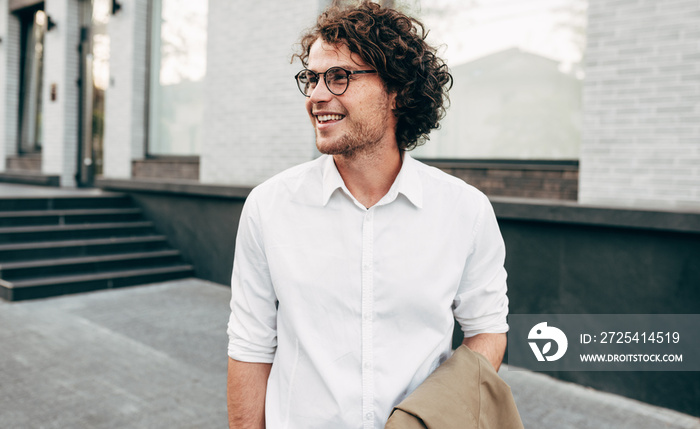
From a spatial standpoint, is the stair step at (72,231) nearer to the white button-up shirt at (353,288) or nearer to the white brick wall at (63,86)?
the white brick wall at (63,86)

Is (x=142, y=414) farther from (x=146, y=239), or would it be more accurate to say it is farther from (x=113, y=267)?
(x=146, y=239)

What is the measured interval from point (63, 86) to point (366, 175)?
1135 cm

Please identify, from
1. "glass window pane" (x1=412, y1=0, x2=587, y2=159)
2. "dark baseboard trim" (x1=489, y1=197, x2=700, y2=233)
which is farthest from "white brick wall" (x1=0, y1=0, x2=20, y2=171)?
"dark baseboard trim" (x1=489, y1=197, x2=700, y2=233)

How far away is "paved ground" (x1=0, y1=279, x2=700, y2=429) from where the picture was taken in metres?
3.69

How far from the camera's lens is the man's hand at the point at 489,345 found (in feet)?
5.35

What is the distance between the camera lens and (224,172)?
792cm

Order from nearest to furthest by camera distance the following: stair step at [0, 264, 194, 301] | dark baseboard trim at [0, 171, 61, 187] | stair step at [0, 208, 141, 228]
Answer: stair step at [0, 264, 194, 301] → stair step at [0, 208, 141, 228] → dark baseboard trim at [0, 171, 61, 187]

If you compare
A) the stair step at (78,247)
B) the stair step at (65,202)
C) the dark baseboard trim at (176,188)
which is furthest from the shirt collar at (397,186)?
the stair step at (65,202)

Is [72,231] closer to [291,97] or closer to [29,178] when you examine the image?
[291,97]

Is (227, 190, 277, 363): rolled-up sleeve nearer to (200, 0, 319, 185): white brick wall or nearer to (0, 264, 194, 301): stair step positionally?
(200, 0, 319, 185): white brick wall

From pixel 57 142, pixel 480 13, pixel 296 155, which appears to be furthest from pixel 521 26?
pixel 57 142

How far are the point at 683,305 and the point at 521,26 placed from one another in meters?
3.01

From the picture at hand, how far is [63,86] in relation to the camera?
1124 cm

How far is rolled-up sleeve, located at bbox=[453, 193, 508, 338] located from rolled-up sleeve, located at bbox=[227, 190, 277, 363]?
1.77 ft
